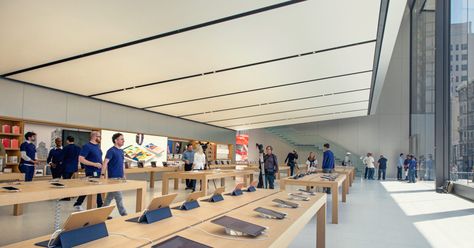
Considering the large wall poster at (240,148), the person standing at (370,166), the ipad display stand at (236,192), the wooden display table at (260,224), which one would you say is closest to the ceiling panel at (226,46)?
the ipad display stand at (236,192)

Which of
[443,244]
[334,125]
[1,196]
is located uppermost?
[334,125]

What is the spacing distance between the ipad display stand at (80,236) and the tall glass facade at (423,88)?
15332 mm

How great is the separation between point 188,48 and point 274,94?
5.78m

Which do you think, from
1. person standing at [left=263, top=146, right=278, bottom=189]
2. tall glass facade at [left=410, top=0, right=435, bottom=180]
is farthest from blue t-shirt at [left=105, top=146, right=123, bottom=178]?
tall glass facade at [left=410, top=0, right=435, bottom=180]

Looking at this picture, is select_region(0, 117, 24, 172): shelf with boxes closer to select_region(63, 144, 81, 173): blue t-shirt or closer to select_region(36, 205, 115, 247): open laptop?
select_region(63, 144, 81, 173): blue t-shirt

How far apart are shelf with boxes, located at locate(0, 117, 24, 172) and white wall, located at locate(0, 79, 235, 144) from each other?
43cm

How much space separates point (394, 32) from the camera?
7309mm

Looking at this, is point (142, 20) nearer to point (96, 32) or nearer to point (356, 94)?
point (96, 32)

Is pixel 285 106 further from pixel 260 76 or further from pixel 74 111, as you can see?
pixel 74 111

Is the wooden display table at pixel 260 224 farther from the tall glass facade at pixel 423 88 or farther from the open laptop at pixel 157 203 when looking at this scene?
the tall glass facade at pixel 423 88

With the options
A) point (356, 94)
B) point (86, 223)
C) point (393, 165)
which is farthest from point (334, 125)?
point (86, 223)

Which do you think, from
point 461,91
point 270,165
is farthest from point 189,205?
point 461,91

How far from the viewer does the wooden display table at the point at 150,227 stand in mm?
1801

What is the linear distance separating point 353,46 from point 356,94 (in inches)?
258
